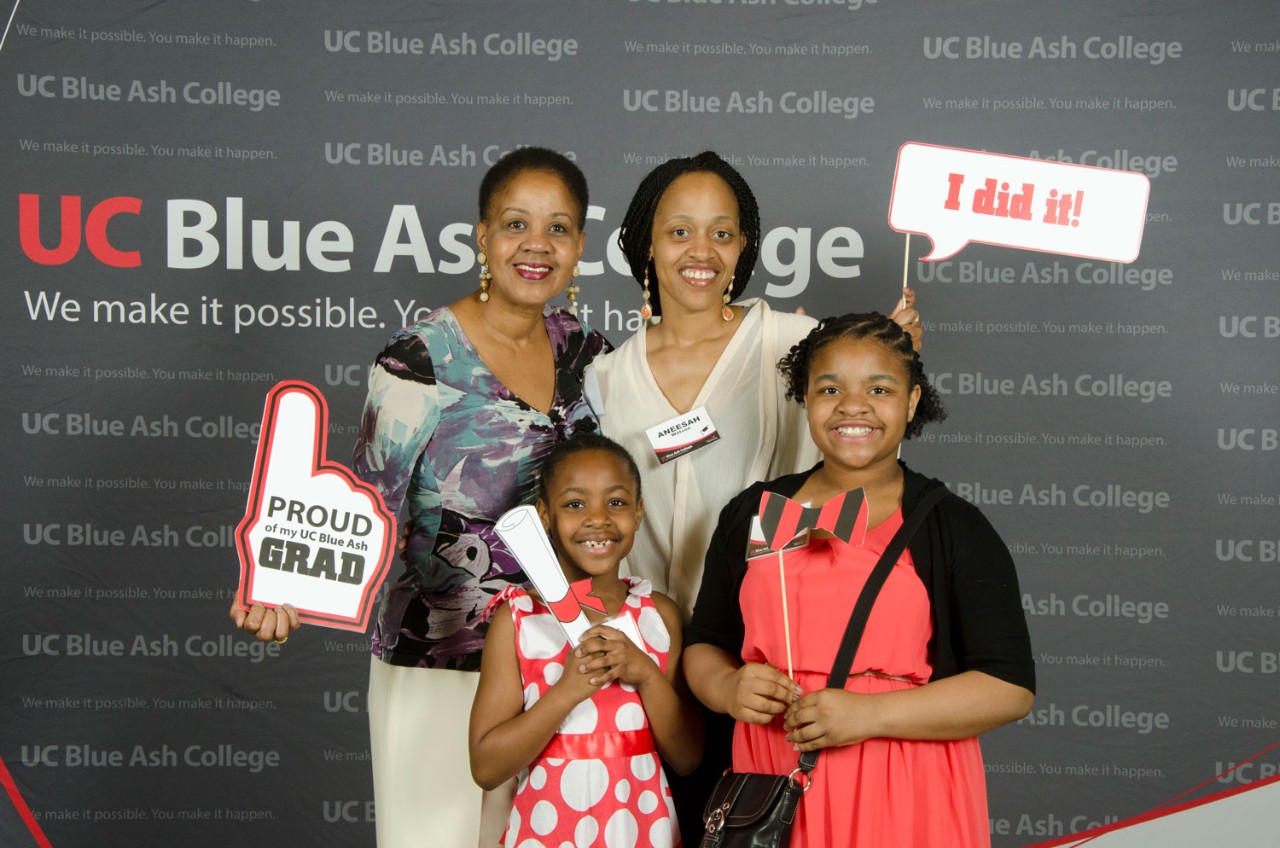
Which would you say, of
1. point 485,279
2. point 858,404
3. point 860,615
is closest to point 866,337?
point 858,404

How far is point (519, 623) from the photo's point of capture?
196 cm

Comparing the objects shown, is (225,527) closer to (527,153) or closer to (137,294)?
(137,294)

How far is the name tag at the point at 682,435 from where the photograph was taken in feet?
6.93

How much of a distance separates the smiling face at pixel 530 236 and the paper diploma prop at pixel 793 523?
688 millimetres

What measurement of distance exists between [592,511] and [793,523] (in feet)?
1.22

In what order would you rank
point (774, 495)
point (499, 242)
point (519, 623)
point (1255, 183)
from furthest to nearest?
point (1255, 183) → point (499, 242) → point (519, 623) → point (774, 495)

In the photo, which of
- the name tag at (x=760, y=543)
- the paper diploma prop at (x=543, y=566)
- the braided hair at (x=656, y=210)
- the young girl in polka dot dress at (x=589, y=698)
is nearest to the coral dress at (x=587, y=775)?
the young girl in polka dot dress at (x=589, y=698)

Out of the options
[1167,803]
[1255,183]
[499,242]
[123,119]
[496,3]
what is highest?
[496,3]

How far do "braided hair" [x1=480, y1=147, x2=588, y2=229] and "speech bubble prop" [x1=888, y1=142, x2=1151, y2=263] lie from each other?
61cm

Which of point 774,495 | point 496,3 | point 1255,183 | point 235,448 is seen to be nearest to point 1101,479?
point 1255,183

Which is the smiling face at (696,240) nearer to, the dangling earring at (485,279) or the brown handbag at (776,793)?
the dangling earring at (485,279)

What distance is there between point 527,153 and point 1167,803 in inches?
99.6

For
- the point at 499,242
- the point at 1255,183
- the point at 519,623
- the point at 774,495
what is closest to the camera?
the point at 774,495

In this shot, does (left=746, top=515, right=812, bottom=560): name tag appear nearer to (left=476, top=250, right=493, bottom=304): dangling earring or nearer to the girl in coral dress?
the girl in coral dress
